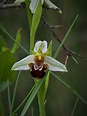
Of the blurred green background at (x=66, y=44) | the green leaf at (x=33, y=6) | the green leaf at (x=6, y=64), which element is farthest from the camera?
the blurred green background at (x=66, y=44)

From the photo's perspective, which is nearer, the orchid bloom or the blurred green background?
the orchid bloom

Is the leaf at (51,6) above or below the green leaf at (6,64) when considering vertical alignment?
above

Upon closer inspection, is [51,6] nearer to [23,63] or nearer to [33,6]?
[33,6]

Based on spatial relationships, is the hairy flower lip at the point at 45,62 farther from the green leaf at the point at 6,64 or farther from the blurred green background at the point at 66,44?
the blurred green background at the point at 66,44

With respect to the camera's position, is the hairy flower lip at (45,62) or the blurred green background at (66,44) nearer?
the hairy flower lip at (45,62)

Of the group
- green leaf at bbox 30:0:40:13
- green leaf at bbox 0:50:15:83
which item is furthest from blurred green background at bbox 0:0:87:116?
green leaf at bbox 30:0:40:13

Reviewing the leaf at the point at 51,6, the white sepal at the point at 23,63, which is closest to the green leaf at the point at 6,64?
the white sepal at the point at 23,63

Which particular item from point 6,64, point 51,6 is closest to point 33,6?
point 51,6

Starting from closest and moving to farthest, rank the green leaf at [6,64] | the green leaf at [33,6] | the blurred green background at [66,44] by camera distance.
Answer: the green leaf at [33,6] < the green leaf at [6,64] < the blurred green background at [66,44]

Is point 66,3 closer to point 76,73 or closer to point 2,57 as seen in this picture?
point 76,73

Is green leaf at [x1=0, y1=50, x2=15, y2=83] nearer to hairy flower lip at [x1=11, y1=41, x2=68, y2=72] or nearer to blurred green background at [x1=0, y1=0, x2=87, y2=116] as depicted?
hairy flower lip at [x1=11, y1=41, x2=68, y2=72]

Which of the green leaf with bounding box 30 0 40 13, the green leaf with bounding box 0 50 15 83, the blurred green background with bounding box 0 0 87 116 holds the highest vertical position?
the green leaf with bounding box 30 0 40 13
